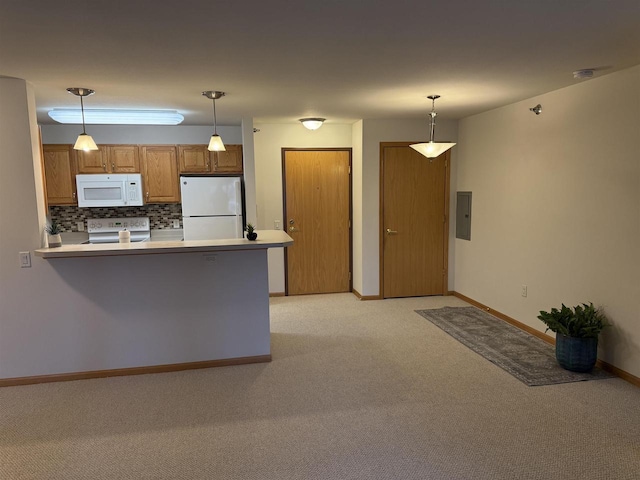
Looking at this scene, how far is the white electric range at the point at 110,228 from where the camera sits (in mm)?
5434

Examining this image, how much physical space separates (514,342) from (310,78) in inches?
116

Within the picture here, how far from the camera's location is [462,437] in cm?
247

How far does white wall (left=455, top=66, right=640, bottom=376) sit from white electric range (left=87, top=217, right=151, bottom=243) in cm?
425

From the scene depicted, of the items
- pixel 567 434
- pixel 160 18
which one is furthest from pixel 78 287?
pixel 567 434

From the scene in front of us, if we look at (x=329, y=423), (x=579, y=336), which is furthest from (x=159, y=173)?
(x=579, y=336)

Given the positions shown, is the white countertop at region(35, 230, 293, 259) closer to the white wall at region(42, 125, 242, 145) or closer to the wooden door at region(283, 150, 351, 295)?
the wooden door at region(283, 150, 351, 295)

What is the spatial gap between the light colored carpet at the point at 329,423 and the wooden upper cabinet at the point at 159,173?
264cm

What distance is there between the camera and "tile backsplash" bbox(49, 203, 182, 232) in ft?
17.8

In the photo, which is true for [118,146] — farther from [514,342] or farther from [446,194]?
[514,342]

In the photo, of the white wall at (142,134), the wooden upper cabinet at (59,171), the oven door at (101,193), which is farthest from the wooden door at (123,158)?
the wooden upper cabinet at (59,171)

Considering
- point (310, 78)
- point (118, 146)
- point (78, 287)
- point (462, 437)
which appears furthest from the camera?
point (118, 146)

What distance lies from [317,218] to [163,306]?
8.74ft

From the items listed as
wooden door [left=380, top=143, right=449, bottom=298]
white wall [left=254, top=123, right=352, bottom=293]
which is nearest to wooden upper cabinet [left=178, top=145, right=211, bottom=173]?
white wall [left=254, top=123, right=352, bottom=293]

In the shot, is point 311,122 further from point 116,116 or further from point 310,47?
point 310,47
